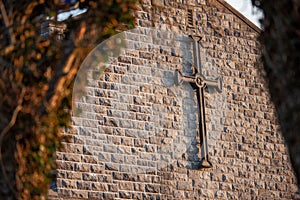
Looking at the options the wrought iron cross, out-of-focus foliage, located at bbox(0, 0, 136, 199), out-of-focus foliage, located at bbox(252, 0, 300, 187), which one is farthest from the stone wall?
out-of-focus foliage, located at bbox(252, 0, 300, 187)

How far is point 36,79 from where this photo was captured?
9.34 meters

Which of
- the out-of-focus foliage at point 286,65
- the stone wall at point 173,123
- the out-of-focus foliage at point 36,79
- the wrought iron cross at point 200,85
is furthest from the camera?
the wrought iron cross at point 200,85

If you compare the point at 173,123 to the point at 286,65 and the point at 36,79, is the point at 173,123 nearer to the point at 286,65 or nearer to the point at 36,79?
the point at 36,79

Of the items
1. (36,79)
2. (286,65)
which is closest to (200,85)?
(36,79)

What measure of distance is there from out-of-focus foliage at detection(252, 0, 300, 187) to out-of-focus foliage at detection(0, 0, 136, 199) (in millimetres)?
2743

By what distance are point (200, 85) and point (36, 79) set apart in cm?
714

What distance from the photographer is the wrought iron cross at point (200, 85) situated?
15.9 meters

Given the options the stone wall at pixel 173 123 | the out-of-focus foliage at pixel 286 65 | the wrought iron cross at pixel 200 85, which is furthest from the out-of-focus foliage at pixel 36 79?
the wrought iron cross at pixel 200 85

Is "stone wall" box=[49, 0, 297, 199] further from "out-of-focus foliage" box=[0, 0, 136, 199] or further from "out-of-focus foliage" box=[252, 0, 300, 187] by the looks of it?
"out-of-focus foliage" box=[252, 0, 300, 187]

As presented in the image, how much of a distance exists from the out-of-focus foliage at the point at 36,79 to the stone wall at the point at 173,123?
490 centimetres

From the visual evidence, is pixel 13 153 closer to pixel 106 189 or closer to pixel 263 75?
pixel 263 75

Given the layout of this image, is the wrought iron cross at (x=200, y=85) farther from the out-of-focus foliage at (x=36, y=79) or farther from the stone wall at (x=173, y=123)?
the out-of-focus foliage at (x=36, y=79)

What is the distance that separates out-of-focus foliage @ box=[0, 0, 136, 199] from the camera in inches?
358

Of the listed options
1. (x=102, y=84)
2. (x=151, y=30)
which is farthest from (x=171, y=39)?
(x=102, y=84)
